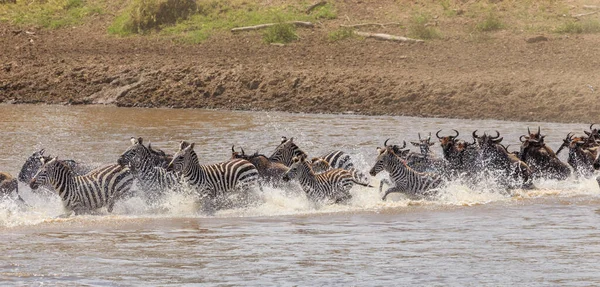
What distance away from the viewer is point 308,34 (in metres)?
33.2

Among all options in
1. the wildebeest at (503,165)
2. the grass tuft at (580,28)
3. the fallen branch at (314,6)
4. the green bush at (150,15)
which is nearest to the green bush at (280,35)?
the fallen branch at (314,6)

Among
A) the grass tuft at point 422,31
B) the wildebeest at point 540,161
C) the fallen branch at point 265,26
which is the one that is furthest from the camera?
the fallen branch at point 265,26

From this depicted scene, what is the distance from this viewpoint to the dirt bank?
89.5ft

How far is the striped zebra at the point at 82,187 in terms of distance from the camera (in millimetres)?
14750

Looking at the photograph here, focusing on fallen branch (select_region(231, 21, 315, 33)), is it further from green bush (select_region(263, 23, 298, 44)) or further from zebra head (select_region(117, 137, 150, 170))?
zebra head (select_region(117, 137, 150, 170))

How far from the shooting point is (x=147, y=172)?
15.4 m

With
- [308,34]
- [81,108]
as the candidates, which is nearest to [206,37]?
[308,34]

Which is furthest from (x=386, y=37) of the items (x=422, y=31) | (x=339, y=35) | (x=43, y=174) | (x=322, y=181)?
(x=43, y=174)

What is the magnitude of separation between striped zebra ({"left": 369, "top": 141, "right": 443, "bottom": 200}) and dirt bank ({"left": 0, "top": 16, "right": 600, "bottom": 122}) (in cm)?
1030

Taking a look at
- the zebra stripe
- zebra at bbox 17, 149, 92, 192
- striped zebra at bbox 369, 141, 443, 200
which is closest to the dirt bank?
the zebra stripe

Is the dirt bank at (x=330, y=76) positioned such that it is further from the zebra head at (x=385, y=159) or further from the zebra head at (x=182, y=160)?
the zebra head at (x=182, y=160)

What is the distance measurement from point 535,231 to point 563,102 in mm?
13048

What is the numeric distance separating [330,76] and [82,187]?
586 inches

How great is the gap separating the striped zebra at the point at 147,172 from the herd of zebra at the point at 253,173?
0.01 m
